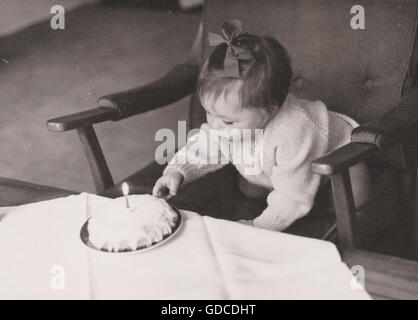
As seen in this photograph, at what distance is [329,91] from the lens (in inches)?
63.5

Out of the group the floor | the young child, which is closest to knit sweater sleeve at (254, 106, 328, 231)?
the young child

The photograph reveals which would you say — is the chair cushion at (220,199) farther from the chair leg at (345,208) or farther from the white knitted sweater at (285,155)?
the chair leg at (345,208)

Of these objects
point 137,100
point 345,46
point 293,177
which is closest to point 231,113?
point 293,177

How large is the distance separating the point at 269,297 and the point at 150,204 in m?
0.27

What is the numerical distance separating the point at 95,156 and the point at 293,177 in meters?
0.54

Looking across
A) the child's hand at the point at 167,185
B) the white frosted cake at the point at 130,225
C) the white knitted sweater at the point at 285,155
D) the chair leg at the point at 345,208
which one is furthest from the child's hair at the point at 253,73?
the white frosted cake at the point at 130,225

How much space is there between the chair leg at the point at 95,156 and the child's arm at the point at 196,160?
168 mm

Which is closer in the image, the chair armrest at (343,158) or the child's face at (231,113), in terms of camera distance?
the chair armrest at (343,158)

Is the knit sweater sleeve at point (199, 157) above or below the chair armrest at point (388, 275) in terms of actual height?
below

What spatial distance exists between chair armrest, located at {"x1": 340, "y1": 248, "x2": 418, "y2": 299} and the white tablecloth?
9cm

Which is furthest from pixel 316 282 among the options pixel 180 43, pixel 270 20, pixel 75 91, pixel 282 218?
pixel 180 43

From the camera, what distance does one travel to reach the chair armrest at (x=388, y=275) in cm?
87

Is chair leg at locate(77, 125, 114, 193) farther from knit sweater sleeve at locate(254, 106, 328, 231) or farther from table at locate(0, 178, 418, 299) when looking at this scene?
table at locate(0, 178, 418, 299)

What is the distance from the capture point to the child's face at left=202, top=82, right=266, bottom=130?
1290 mm
